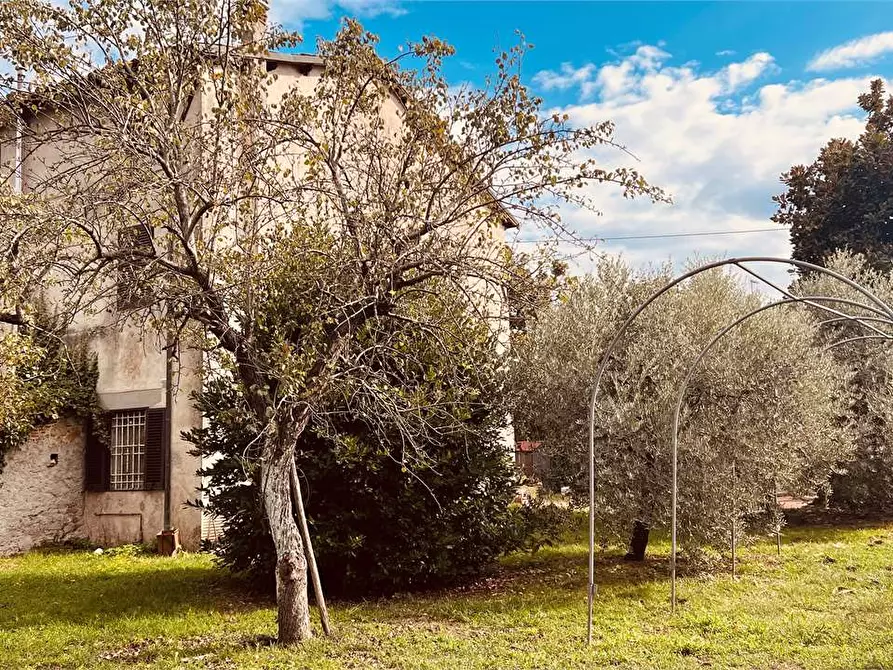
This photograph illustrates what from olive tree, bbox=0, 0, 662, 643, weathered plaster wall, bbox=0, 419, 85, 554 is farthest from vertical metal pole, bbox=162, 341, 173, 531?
olive tree, bbox=0, 0, 662, 643

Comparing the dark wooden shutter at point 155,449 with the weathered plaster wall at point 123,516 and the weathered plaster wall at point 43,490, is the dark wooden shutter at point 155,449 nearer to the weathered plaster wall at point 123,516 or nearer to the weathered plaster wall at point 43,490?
the weathered plaster wall at point 123,516

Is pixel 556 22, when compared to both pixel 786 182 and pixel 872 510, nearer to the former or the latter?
pixel 872 510

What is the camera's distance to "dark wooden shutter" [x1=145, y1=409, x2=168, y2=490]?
1430 centimetres

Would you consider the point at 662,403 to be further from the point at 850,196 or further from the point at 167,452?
the point at 850,196

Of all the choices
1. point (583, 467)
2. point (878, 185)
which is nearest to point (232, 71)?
point (583, 467)

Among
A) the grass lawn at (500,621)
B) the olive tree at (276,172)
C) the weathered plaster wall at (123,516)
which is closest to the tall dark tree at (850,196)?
the grass lawn at (500,621)

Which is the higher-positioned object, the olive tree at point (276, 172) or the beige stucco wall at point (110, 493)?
the olive tree at point (276, 172)

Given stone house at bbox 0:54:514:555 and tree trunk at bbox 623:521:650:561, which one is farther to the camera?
stone house at bbox 0:54:514:555

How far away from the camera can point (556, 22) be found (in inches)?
358

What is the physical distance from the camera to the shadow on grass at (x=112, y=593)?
9.39m

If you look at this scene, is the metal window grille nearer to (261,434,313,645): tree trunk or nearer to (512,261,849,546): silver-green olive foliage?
(512,261,849,546): silver-green olive foliage

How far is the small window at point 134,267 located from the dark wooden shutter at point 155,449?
21.8 ft

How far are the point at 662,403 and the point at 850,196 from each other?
18.0m

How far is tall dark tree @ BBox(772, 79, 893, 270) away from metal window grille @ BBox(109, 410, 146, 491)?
20.4m
